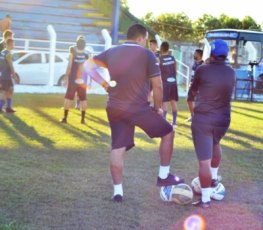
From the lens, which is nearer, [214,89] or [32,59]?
[214,89]

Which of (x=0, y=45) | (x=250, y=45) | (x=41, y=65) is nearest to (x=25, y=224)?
(x=0, y=45)

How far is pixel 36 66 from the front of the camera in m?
21.6

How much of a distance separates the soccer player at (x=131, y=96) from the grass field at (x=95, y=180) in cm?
54

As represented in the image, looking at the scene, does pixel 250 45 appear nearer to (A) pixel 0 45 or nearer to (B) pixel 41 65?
(B) pixel 41 65

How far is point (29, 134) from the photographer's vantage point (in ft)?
35.3

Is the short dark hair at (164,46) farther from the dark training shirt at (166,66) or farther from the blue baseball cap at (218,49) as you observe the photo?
the blue baseball cap at (218,49)

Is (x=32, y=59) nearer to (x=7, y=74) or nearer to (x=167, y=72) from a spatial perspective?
(x=7, y=74)

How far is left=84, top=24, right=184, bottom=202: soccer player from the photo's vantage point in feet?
20.8

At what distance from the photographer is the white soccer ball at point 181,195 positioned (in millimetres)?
6477

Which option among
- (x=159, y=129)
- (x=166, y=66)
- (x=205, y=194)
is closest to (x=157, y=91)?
(x=159, y=129)

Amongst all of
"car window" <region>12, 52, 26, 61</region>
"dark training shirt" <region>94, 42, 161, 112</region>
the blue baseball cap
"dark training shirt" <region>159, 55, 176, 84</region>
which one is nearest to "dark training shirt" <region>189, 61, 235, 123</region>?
the blue baseball cap

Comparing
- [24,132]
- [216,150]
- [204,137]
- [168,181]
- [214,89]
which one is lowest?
[24,132]

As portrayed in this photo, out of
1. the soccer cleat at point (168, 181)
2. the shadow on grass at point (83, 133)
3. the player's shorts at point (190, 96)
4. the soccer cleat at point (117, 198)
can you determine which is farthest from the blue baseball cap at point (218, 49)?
the shadow on grass at point (83, 133)

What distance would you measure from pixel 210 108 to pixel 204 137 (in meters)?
0.33
